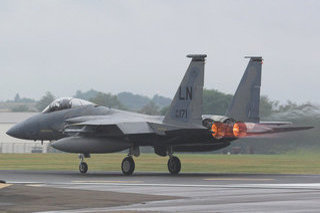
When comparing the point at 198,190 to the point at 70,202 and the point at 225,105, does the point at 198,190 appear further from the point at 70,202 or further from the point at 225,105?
the point at 225,105

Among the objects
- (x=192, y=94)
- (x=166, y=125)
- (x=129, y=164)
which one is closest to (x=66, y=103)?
(x=129, y=164)

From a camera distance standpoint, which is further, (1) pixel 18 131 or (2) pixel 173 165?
(1) pixel 18 131

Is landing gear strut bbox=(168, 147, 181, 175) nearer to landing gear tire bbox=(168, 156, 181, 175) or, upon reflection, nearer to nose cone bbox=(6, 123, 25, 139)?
landing gear tire bbox=(168, 156, 181, 175)

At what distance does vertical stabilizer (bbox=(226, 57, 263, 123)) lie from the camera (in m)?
33.9

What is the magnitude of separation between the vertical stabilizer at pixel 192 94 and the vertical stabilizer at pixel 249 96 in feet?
7.88

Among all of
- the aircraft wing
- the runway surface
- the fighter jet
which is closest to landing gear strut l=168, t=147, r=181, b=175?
the fighter jet

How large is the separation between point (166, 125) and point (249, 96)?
13.3 ft

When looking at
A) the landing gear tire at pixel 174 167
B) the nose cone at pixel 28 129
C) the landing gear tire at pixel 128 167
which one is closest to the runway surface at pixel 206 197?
the landing gear tire at pixel 128 167

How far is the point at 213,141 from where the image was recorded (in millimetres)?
33125

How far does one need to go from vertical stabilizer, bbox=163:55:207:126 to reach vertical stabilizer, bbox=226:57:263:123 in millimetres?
2401

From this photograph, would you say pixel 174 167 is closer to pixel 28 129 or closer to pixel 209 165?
pixel 28 129

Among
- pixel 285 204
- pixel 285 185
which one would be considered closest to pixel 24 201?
pixel 285 204

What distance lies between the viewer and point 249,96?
112 ft

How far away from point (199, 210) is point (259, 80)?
1804cm
